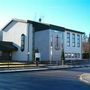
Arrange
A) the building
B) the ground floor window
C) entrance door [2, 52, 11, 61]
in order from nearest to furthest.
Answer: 1. the building
2. entrance door [2, 52, 11, 61]
3. the ground floor window

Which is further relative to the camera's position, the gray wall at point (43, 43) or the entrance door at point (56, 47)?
the entrance door at point (56, 47)

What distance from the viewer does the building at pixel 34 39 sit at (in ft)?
172

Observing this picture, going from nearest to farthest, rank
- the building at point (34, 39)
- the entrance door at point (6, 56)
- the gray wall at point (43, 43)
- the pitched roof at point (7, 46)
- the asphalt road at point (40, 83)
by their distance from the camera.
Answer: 1. the asphalt road at point (40, 83)
2. the pitched roof at point (7, 46)
3. the building at point (34, 39)
4. the gray wall at point (43, 43)
5. the entrance door at point (6, 56)

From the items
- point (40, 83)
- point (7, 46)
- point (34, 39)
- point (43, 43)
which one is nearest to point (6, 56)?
point (7, 46)

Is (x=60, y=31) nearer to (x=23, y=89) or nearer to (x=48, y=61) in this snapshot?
(x=48, y=61)

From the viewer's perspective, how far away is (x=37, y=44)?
54.0 meters

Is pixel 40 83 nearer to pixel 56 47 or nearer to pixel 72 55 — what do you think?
pixel 56 47

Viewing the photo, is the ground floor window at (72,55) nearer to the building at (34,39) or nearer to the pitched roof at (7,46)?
the building at (34,39)

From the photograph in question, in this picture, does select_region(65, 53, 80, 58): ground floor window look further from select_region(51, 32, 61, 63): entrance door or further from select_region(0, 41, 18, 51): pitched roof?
select_region(0, 41, 18, 51): pitched roof

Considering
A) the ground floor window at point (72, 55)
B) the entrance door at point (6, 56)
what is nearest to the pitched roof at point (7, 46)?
the entrance door at point (6, 56)

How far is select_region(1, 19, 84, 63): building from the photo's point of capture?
52.3m

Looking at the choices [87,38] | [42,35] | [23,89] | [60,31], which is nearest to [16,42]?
[42,35]

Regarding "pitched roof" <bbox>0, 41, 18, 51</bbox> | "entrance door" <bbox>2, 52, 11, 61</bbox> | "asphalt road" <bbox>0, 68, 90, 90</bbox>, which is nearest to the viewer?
"asphalt road" <bbox>0, 68, 90, 90</bbox>

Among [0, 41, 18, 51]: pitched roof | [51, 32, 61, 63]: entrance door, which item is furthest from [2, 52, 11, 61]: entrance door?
[51, 32, 61, 63]: entrance door
